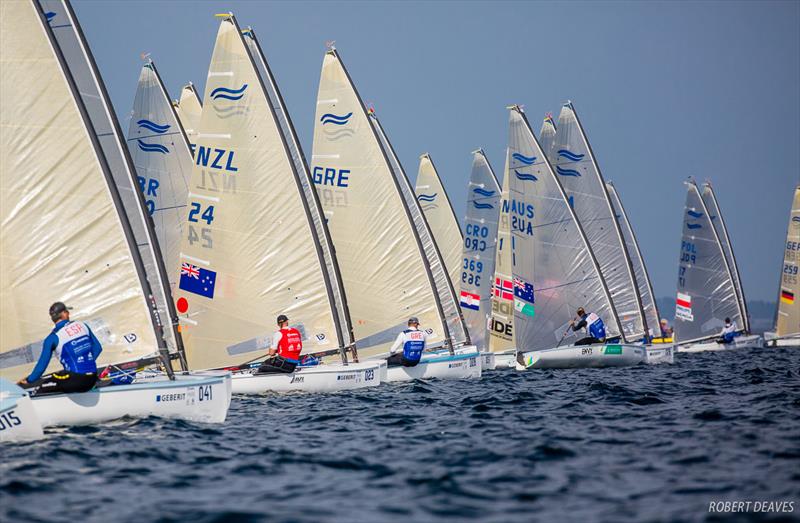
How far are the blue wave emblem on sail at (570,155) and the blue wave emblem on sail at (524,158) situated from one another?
4788 mm

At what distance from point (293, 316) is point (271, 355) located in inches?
62.0

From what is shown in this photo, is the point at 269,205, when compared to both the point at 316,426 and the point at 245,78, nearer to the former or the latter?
the point at 245,78

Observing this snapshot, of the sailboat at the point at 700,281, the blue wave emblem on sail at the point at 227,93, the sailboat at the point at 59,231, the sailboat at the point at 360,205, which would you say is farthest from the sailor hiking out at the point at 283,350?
the sailboat at the point at 700,281

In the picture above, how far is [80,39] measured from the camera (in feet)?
52.5

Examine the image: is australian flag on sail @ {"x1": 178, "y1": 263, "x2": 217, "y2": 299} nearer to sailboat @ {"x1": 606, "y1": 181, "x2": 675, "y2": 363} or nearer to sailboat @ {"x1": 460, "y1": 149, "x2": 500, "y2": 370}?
sailboat @ {"x1": 460, "y1": 149, "x2": 500, "y2": 370}

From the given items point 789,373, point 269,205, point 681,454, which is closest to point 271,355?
point 269,205

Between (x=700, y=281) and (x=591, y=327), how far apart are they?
62.2 feet

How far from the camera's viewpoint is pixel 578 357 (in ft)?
93.2

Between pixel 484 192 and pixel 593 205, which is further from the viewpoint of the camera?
pixel 484 192

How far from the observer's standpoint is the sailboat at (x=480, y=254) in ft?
129

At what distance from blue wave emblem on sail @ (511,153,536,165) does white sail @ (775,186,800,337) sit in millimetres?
24342

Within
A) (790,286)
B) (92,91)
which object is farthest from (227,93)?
(790,286)

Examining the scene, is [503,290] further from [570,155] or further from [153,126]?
[153,126]

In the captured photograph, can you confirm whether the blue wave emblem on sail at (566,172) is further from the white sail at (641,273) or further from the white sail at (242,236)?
the white sail at (242,236)
